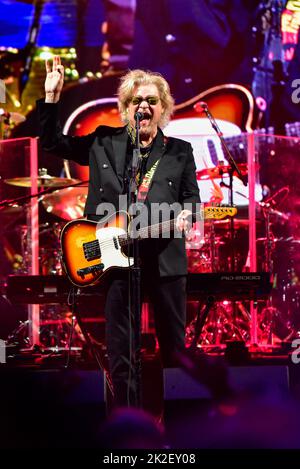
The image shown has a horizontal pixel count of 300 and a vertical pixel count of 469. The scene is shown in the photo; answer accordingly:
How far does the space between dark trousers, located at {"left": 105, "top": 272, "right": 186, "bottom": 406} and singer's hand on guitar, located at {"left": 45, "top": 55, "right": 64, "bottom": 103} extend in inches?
48.4

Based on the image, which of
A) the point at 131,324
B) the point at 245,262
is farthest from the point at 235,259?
the point at 131,324

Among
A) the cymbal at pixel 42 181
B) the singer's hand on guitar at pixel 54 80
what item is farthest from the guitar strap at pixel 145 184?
the cymbal at pixel 42 181

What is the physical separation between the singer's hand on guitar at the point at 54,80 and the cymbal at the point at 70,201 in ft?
15.8

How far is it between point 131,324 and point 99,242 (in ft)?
1.99

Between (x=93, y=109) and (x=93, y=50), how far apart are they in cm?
101

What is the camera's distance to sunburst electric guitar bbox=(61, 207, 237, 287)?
431 cm

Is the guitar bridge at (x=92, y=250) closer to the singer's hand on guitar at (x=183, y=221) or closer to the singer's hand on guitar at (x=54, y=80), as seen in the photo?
the singer's hand on guitar at (x=183, y=221)

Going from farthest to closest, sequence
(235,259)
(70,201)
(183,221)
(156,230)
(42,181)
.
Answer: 1. (70,201)
2. (235,259)
3. (42,181)
4. (156,230)
5. (183,221)

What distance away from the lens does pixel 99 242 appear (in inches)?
175

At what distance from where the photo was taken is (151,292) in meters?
4.38

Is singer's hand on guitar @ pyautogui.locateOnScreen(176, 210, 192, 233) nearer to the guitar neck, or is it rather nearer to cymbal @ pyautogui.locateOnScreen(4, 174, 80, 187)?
the guitar neck

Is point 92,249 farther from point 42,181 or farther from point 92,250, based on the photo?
point 42,181

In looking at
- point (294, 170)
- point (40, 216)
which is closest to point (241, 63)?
point (294, 170)

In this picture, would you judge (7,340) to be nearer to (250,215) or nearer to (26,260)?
(26,260)
